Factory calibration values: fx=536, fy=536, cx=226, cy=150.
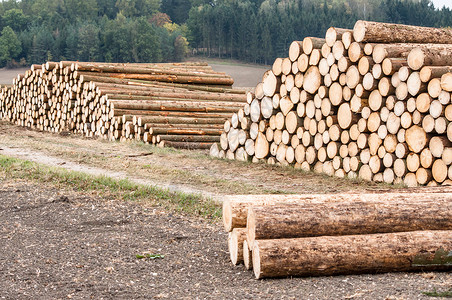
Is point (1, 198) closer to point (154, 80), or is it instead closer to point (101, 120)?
point (101, 120)

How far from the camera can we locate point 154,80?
20.2 m

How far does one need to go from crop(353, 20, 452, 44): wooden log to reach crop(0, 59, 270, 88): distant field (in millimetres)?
39600

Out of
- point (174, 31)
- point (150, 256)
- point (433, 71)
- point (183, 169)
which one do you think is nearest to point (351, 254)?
point (150, 256)

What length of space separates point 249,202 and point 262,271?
833 mm

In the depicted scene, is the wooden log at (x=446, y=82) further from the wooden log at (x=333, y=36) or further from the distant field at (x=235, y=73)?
the distant field at (x=235, y=73)

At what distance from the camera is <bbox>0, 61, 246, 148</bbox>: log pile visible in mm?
15703

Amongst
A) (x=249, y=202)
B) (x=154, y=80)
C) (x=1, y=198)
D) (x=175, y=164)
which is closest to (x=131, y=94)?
(x=154, y=80)

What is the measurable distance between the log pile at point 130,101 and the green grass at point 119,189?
19.0ft

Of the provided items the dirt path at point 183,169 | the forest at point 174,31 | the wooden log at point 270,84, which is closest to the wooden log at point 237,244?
the dirt path at point 183,169

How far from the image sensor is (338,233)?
4.77 metres

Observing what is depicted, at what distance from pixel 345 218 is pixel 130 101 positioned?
42.4 feet

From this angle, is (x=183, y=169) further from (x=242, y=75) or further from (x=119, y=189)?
(x=242, y=75)

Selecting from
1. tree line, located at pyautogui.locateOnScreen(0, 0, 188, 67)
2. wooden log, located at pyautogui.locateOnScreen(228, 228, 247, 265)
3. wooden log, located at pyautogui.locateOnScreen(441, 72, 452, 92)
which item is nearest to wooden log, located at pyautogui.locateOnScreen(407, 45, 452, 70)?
wooden log, located at pyautogui.locateOnScreen(441, 72, 452, 92)

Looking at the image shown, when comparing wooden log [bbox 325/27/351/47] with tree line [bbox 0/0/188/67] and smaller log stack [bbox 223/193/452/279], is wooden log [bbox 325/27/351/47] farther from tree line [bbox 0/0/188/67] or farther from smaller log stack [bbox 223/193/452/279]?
tree line [bbox 0/0/188/67]
